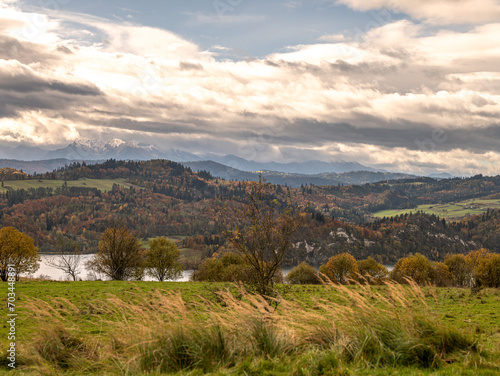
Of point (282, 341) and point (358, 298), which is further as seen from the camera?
point (358, 298)

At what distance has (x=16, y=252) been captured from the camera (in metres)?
52.9

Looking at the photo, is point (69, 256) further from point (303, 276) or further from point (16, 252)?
point (303, 276)

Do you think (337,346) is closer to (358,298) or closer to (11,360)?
(358,298)

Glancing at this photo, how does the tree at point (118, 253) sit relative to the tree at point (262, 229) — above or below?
below

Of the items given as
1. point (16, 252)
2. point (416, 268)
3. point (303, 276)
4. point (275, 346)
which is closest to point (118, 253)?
point (16, 252)

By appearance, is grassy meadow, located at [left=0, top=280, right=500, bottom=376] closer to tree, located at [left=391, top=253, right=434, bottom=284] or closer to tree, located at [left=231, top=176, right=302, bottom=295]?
tree, located at [left=231, top=176, right=302, bottom=295]

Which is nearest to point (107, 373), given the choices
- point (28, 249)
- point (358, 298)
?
point (358, 298)

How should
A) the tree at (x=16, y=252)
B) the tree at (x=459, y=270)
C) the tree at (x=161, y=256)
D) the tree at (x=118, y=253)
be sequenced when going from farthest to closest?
the tree at (x=459, y=270)
the tree at (x=161, y=256)
the tree at (x=118, y=253)
the tree at (x=16, y=252)

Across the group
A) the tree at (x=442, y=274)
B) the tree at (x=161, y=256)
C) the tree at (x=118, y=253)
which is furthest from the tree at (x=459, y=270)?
the tree at (x=118, y=253)

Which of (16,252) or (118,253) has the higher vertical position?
(16,252)

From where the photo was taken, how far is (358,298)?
9.95 metres

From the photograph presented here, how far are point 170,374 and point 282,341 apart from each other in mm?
2952

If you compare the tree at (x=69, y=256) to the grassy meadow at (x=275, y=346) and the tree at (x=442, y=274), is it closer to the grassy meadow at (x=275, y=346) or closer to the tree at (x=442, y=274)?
the grassy meadow at (x=275, y=346)

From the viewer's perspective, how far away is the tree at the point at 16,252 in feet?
168
